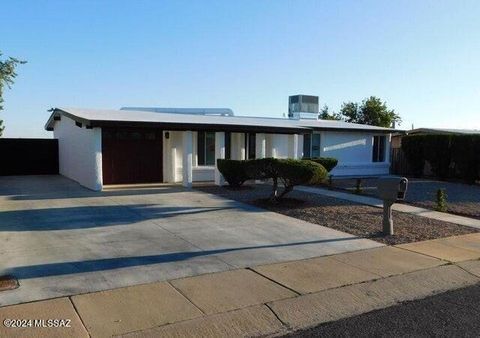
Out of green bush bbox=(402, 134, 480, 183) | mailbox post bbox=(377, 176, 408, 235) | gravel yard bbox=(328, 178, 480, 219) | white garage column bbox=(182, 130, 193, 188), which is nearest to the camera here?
mailbox post bbox=(377, 176, 408, 235)

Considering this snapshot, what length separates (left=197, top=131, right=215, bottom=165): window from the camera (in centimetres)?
1948

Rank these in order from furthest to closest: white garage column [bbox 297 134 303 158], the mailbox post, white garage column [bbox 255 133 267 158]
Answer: white garage column [bbox 297 134 303 158] → white garage column [bbox 255 133 267 158] → the mailbox post

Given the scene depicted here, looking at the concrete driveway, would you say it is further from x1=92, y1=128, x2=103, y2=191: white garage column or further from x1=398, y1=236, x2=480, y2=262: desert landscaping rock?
x1=92, y1=128, x2=103, y2=191: white garage column

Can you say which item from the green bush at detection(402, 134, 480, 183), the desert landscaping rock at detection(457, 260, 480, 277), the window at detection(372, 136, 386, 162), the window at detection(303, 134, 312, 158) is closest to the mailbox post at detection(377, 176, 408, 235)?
the desert landscaping rock at detection(457, 260, 480, 277)

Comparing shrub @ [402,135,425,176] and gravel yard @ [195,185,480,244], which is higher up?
shrub @ [402,135,425,176]

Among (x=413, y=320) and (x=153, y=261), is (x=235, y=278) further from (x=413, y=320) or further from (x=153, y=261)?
(x=413, y=320)

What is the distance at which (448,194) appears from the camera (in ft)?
54.7

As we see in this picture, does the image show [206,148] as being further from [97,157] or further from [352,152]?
[352,152]

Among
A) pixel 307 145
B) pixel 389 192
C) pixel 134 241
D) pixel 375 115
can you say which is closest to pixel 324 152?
pixel 307 145

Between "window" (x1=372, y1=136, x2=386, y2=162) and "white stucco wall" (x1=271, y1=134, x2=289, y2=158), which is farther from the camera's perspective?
"window" (x1=372, y1=136, x2=386, y2=162)

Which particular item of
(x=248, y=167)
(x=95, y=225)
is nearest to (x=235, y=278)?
(x=95, y=225)

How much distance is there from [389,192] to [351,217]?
7.78 ft

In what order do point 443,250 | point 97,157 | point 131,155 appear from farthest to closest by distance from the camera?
1. point 131,155
2. point 97,157
3. point 443,250

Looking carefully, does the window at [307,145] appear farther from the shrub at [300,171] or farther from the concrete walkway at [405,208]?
the shrub at [300,171]
